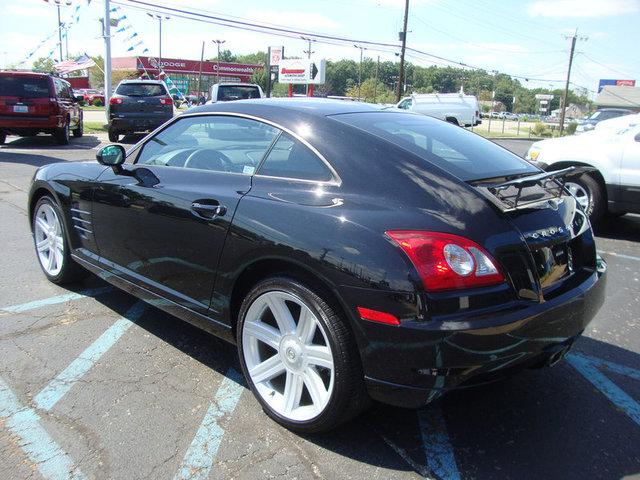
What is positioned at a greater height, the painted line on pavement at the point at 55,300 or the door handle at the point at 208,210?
the door handle at the point at 208,210

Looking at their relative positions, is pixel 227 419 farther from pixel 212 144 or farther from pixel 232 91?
pixel 232 91

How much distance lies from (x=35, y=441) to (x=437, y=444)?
6.05ft

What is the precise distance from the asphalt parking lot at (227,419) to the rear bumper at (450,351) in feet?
1.35

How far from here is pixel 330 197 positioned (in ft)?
8.13

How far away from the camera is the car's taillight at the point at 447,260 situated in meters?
2.11

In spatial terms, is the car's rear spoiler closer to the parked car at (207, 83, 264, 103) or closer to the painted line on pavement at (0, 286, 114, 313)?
the painted line on pavement at (0, 286, 114, 313)

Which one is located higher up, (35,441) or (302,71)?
(302,71)

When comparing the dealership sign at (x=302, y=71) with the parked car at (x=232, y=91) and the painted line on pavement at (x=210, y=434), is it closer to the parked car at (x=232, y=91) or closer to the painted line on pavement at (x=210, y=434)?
the parked car at (x=232, y=91)

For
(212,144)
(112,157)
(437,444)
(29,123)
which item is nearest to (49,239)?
(112,157)

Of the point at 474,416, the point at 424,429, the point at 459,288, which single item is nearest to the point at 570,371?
the point at 474,416

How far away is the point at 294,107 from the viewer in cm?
303

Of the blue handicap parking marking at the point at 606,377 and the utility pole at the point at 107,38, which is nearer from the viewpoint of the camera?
the blue handicap parking marking at the point at 606,377

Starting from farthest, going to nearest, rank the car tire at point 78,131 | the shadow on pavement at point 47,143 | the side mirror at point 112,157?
the car tire at point 78,131 → the shadow on pavement at point 47,143 → the side mirror at point 112,157

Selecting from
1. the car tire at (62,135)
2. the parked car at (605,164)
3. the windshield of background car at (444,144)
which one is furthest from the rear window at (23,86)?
the windshield of background car at (444,144)
